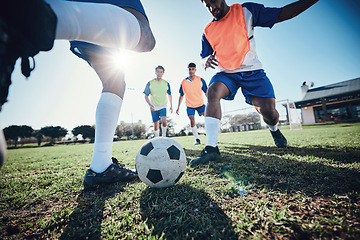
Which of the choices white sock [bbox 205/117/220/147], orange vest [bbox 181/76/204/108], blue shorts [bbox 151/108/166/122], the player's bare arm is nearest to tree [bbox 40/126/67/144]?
blue shorts [bbox 151/108/166/122]

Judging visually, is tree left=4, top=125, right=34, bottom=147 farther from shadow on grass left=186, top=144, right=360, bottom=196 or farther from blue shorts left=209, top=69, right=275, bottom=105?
shadow on grass left=186, top=144, right=360, bottom=196

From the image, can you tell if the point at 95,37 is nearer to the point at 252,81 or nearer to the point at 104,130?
the point at 104,130

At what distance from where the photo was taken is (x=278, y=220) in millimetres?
853

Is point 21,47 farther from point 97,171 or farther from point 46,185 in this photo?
point 46,185

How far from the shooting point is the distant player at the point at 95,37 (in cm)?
68

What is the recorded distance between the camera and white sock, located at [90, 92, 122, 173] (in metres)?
1.63

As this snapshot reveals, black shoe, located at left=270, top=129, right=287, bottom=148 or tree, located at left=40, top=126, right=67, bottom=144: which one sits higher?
tree, located at left=40, top=126, right=67, bottom=144

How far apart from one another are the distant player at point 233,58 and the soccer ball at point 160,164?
701 millimetres

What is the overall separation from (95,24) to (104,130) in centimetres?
107

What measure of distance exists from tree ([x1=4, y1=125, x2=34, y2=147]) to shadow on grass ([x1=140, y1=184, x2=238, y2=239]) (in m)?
39.9

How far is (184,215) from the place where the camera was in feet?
3.15

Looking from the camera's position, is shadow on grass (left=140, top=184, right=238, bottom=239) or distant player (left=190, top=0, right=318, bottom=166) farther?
distant player (left=190, top=0, right=318, bottom=166)

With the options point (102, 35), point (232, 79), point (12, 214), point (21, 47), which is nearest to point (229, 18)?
point (232, 79)

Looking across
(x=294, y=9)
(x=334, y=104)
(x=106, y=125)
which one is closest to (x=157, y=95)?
(x=106, y=125)
